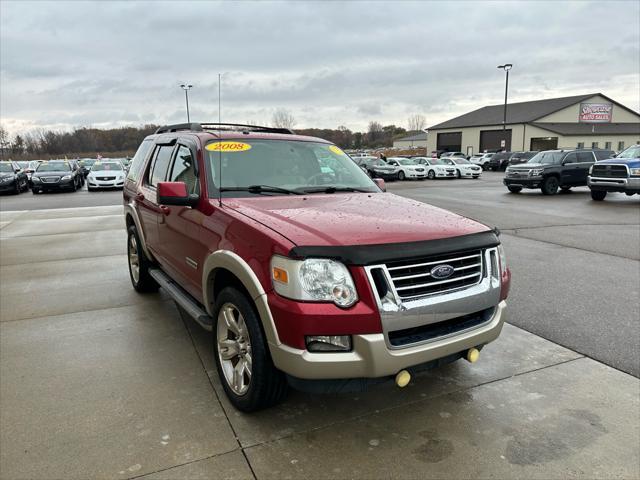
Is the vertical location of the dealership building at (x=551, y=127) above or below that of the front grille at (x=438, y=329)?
above

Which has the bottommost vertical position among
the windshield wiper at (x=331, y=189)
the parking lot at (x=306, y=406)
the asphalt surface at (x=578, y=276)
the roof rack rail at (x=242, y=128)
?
the parking lot at (x=306, y=406)

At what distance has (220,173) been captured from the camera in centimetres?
378

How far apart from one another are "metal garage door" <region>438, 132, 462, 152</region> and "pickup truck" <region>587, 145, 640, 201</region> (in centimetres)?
5414

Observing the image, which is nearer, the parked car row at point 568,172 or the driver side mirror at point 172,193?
the driver side mirror at point 172,193

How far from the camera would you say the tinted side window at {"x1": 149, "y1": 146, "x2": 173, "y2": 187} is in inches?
185

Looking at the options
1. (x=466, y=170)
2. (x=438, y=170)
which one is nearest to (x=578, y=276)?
(x=438, y=170)

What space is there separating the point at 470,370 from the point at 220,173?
8.27 ft

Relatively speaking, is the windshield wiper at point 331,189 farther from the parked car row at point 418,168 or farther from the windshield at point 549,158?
the parked car row at point 418,168

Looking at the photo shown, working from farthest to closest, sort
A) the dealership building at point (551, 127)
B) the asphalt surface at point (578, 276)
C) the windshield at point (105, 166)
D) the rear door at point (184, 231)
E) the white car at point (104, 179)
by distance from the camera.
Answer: the dealership building at point (551, 127), the windshield at point (105, 166), the white car at point (104, 179), the asphalt surface at point (578, 276), the rear door at point (184, 231)

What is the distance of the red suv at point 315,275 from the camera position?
253 cm

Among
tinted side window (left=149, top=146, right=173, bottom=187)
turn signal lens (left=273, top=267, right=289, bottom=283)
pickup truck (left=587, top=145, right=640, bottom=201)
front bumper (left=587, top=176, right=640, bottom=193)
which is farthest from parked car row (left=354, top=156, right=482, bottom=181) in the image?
turn signal lens (left=273, top=267, right=289, bottom=283)

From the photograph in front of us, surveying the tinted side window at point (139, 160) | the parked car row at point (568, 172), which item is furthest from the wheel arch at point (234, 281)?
the parked car row at point (568, 172)

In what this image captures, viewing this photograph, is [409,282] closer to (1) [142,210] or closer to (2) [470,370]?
(2) [470,370]

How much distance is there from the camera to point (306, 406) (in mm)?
3258
